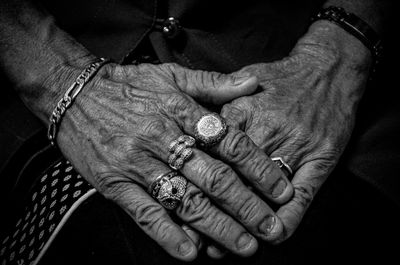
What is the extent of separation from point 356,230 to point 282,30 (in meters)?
0.80

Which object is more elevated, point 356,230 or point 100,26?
point 100,26

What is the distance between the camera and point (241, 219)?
783mm

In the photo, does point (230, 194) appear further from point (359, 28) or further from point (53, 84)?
point (359, 28)

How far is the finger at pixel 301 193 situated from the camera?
808mm

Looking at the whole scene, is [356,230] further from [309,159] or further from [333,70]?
[333,70]

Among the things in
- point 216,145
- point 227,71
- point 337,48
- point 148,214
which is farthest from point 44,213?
point 337,48

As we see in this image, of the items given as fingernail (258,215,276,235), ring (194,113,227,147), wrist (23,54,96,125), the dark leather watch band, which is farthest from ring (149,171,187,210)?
the dark leather watch band

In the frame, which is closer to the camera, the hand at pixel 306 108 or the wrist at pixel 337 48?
the hand at pixel 306 108

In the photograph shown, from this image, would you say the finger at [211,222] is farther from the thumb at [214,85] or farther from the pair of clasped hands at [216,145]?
the thumb at [214,85]

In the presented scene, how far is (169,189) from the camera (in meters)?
0.79

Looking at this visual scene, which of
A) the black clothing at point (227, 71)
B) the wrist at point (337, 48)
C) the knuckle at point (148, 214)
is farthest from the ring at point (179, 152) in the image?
the wrist at point (337, 48)

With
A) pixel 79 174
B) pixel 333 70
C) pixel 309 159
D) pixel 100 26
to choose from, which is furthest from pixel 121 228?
pixel 333 70

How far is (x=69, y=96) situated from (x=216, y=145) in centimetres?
49

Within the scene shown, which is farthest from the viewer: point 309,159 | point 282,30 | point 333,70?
point 282,30
